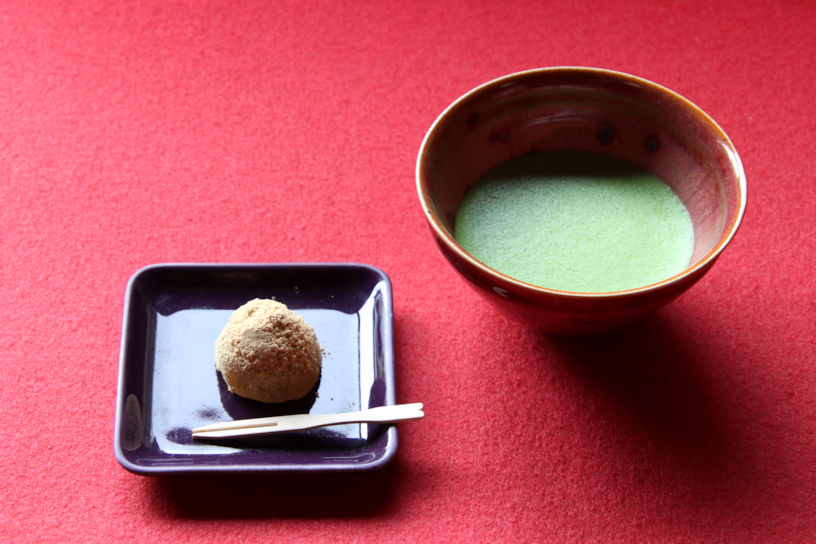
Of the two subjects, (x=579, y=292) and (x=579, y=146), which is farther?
(x=579, y=146)

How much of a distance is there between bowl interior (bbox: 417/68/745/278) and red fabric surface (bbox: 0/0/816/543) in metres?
0.11

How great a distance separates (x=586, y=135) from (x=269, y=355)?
321mm

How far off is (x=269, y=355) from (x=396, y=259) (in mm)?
184

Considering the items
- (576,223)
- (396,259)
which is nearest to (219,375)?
(396,259)

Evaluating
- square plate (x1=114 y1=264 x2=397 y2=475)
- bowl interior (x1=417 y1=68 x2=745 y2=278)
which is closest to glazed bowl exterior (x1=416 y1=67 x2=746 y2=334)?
bowl interior (x1=417 y1=68 x2=745 y2=278)

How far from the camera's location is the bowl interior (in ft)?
1.96

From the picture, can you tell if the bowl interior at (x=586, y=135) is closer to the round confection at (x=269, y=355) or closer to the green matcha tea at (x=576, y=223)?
the green matcha tea at (x=576, y=223)

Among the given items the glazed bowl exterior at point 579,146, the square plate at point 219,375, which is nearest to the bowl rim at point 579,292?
the glazed bowl exterior at point 579,146

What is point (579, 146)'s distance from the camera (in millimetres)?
674

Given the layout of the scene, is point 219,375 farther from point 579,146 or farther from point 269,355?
point 579,146

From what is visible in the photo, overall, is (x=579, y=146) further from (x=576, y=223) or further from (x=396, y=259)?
(x=396, y=259)

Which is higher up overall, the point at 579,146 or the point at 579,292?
the point at 579,146

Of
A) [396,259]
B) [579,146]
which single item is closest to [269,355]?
[396,259]

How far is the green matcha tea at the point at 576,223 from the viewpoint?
0.59 metres
